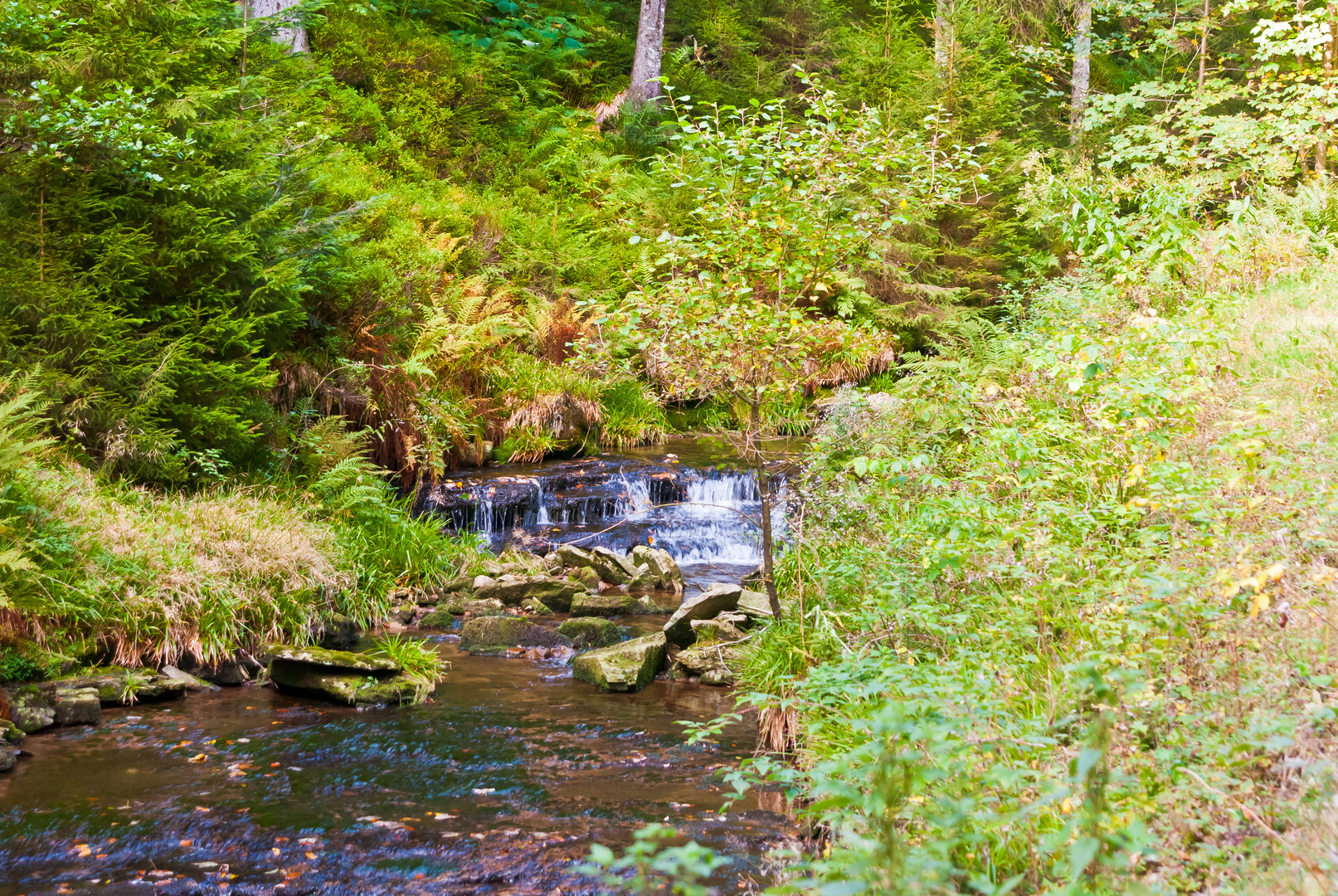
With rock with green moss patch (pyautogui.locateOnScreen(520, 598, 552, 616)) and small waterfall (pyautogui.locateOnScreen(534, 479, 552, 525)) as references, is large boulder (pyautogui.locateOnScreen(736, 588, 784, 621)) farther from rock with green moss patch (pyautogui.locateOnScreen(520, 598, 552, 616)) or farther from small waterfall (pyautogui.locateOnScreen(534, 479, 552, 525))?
small waterfall (pyautogui.locateOnScreen(534, 479, 552, 525))

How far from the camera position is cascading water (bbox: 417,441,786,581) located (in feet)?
34.9

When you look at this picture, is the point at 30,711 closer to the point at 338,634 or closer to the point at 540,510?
the point at 338,634

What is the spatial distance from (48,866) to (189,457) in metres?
4.88

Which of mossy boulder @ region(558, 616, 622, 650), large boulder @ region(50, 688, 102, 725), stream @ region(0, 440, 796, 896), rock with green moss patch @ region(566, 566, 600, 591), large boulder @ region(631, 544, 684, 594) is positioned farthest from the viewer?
large boulder @ region(631, 544, 684, 594)

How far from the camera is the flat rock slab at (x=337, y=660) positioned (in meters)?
6.38

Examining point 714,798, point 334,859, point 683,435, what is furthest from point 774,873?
point 683,435

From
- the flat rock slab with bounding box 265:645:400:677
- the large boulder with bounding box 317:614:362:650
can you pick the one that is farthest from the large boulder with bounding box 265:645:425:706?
the large boulder with bounding box 317:614:362:650

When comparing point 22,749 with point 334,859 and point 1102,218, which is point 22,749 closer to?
point 334,859

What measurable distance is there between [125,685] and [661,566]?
5.14m

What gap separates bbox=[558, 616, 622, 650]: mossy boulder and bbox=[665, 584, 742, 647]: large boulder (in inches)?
23.4

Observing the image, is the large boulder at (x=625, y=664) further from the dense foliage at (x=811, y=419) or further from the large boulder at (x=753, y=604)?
the dense foliage at (x=811, y=419)

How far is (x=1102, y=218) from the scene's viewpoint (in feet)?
17.2

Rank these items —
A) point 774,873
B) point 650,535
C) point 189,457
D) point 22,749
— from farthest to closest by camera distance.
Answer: point 650,535 < point 189,457 < point 22,749 < point 774,873

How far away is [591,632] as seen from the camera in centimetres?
785
